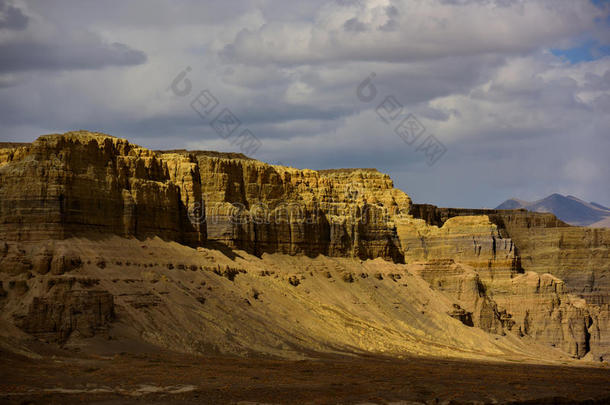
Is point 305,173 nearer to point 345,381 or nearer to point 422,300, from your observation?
point 422,300

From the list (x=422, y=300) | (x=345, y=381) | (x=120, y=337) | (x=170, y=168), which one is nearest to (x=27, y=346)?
(x=120, y=337)

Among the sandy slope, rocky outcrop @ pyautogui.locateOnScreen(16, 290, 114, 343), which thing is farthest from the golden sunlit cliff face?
the sandy slope

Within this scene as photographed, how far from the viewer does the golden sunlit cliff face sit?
273ft

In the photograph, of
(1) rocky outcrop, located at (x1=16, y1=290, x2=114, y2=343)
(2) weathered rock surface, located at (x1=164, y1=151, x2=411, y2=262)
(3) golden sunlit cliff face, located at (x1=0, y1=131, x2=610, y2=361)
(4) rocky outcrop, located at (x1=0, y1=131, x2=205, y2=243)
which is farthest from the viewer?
(2) weathered rock surface, located at (x1=164, y1=151, x2=411, y2=262)

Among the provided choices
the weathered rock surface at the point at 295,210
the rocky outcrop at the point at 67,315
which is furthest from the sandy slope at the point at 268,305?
the weathered rock surface at the point at 295,210

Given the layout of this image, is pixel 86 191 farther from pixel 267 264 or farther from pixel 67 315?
pixel 267 264

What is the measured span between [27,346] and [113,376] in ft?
25.4

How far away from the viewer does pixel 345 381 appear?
244 feet

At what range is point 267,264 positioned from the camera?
361 ft

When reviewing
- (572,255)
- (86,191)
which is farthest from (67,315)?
(572,255)

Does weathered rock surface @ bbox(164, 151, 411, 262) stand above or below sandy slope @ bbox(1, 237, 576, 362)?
above

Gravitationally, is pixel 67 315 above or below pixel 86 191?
below

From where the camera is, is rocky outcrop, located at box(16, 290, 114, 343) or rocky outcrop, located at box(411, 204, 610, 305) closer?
rocky outcrop, located at box(16, 290, 114, 343)

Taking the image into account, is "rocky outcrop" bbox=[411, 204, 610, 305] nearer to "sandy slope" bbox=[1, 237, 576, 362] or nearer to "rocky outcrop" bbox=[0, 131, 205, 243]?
"sandy slope" bbox=[1, 237, 576, 362]
